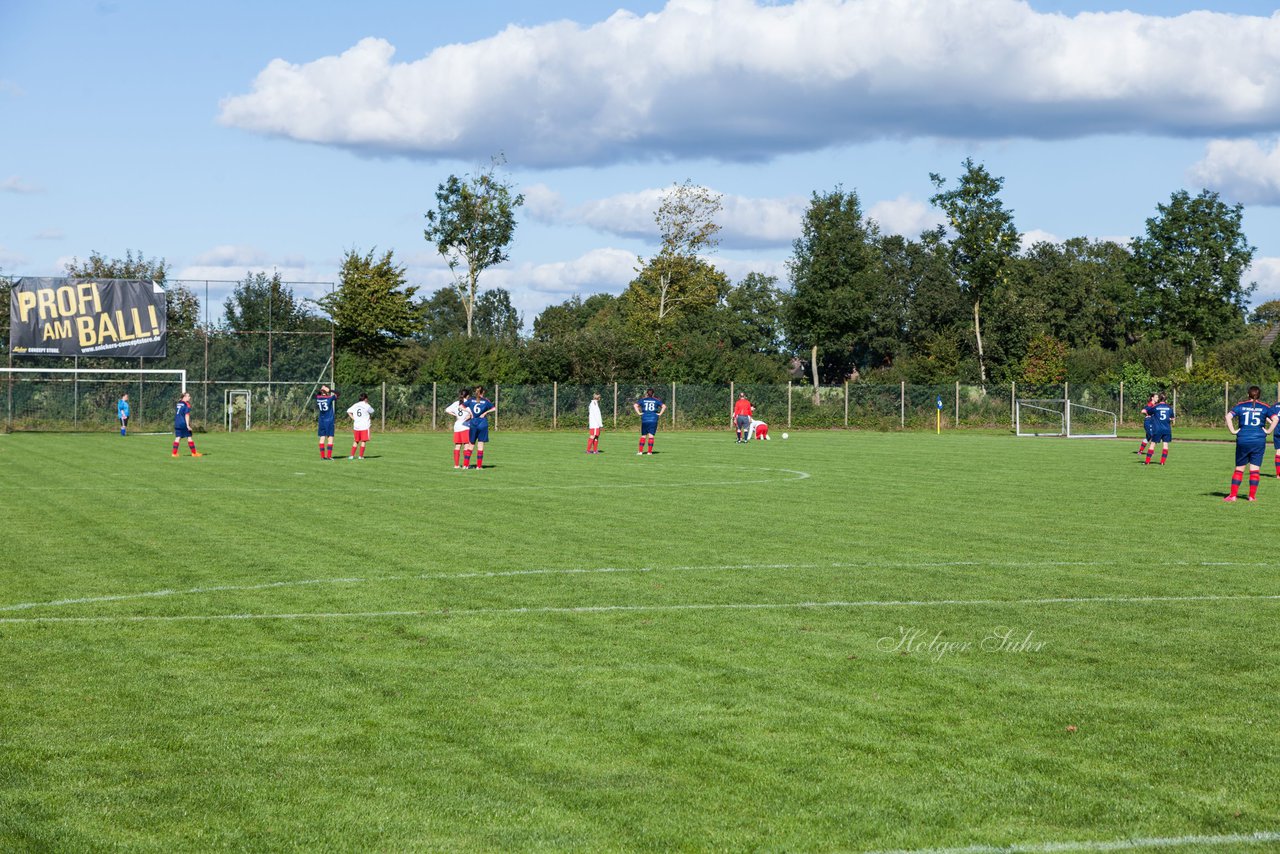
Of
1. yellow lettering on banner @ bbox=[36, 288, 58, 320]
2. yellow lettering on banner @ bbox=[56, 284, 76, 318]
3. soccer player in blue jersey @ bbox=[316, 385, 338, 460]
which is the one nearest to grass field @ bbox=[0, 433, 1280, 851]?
soccer player in blue jersey @ bbox=[316, 385, 338, 460]

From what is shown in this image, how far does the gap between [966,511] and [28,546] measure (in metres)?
12.7

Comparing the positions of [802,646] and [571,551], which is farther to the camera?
[571,551]

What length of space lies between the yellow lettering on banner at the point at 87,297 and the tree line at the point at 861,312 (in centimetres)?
555

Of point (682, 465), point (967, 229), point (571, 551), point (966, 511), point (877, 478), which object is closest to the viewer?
point (571, 551)

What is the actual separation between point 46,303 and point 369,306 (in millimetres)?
17543

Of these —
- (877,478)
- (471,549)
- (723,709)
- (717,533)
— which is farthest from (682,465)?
(723,709)

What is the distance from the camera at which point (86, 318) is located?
52.5m

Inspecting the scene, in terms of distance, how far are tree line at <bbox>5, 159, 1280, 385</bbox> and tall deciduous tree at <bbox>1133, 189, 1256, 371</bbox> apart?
0.09 m

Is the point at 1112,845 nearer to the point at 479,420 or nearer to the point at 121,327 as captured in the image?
the point at 479,420

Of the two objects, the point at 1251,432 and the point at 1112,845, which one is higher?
the point at 1251,432

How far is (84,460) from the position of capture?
32062 mm

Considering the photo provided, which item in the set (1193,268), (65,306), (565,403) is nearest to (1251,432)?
(565,403)

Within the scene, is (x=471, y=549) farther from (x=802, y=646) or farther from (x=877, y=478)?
(x=877, y=478)

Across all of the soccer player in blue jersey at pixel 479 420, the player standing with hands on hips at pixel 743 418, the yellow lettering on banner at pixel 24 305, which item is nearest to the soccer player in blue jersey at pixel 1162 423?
the player standing with hands on hips at pixel 743 418
